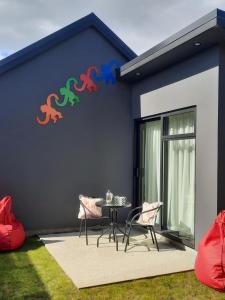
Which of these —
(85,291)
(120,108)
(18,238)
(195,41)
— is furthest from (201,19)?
(18,238)

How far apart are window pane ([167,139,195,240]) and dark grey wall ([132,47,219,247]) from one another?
0.99 ft

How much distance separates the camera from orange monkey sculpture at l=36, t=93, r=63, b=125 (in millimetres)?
6361

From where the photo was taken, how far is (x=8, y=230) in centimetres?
511

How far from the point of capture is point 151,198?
639 cm

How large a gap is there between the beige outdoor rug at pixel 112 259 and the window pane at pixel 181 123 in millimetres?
1812

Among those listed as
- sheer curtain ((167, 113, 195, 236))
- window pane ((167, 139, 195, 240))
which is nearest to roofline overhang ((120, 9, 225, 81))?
sheer curtain ((167, 113, 195, 236))

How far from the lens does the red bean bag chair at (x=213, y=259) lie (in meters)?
3.67

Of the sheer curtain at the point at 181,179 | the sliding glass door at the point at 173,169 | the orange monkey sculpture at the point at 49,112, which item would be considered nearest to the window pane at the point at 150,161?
the sliding glass door at the point at 173,169

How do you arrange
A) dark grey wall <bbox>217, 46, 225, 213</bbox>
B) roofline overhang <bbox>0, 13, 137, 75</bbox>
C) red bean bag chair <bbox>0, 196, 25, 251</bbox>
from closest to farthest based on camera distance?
dark grey wall <bbox>217, 46, 225, 213</bbox>
red bean bag chair <bbox>0, 196, 25, 251</bbox>
roofline overhang <bbox>0, 13, 137, 75</bbox>

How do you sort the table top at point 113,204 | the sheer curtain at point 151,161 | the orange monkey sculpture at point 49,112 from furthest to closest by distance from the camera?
the orange monkey sculpture at point 49,112
the sheer curtain at point 151,161
the table top at point 113,204

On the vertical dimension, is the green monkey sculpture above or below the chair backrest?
above

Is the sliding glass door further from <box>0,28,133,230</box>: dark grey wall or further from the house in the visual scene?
<box>0,28,133,230</box>: dark grey wall

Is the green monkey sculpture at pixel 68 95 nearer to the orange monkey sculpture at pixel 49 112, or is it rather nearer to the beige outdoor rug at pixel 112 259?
the orange monkey sculpture at pixel 49 112

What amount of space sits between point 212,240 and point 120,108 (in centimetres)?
366
